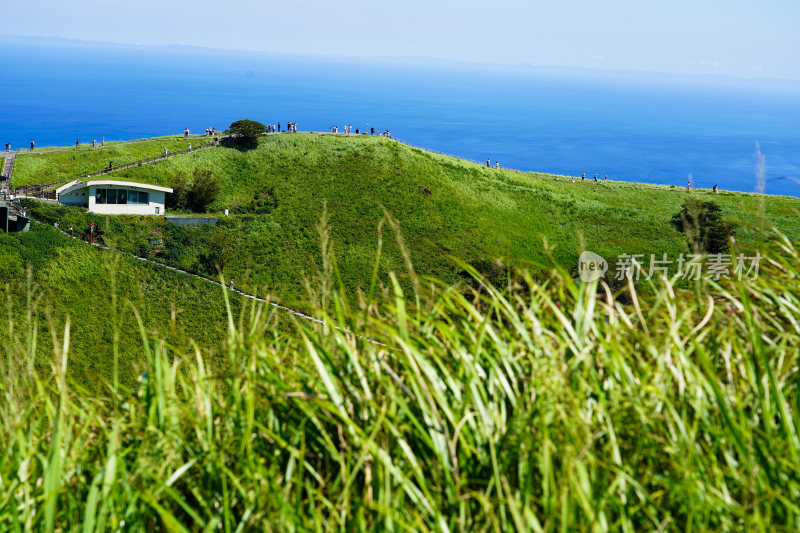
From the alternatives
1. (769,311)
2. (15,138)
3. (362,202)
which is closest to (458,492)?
(769,311)

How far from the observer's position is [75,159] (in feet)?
152

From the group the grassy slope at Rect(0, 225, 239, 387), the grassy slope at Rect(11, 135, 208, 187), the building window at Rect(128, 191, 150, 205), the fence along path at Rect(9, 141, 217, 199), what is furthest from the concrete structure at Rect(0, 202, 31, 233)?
the grassy slope at Rect(11, 135, 208, 187)

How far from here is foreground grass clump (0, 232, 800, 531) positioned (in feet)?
8.20

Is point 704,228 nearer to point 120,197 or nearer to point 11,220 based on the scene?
point 11,220

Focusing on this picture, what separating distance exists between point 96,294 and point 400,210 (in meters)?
20.5

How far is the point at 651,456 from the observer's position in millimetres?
2734

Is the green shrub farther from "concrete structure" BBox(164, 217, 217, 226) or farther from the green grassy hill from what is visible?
"concrete structure" BBox(164, 217, 217, 226)

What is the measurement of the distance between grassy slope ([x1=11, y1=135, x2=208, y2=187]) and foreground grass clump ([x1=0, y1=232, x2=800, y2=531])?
43610mm

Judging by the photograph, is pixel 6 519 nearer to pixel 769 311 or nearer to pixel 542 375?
pixel 542 375

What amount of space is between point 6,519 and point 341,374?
1.42 meters

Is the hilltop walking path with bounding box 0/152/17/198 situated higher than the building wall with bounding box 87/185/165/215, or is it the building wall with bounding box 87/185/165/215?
the hilltop walking path with bounding box 0/152/17/198

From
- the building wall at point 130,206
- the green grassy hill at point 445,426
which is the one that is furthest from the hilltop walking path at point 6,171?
the green grassy hill at point 445,426

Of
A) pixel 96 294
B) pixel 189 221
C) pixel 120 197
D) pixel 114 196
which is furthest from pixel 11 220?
pixel 189 221

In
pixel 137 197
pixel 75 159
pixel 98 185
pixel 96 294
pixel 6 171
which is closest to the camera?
pixel 96 294
